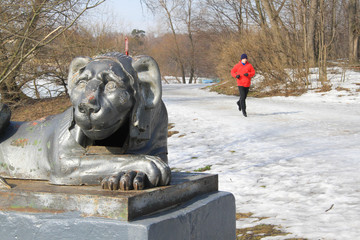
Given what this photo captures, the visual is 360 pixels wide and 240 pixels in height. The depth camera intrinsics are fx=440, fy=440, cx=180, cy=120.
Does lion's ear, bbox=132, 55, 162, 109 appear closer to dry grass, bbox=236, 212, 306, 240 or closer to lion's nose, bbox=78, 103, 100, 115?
lion's nose, bbox=78, 103, 100, 115

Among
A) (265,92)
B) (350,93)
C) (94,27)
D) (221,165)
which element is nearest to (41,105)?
(94,27)

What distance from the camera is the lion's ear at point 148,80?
2.17 metres

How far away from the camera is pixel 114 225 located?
1802mm

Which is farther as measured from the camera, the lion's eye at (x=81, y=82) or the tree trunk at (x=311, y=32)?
the tree trunk at (x=311, y=32)

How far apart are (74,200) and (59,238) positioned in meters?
0.18

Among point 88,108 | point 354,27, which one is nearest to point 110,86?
point 88,108

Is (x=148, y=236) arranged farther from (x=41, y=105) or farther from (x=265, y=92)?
(x=265, y=92)

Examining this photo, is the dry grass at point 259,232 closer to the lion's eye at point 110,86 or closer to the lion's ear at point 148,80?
the lion's ear at point 148,80

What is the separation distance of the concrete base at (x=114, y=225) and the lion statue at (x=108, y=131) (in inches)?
7.3

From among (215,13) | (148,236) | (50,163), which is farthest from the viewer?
(215,13)

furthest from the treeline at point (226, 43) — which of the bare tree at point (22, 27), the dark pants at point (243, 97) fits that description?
the dark pants at point (243, 97)

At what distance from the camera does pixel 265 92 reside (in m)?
18.7

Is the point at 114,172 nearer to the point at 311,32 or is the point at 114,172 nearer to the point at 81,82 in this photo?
the point at 81,82

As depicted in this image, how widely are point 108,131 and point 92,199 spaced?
0.38 meters
